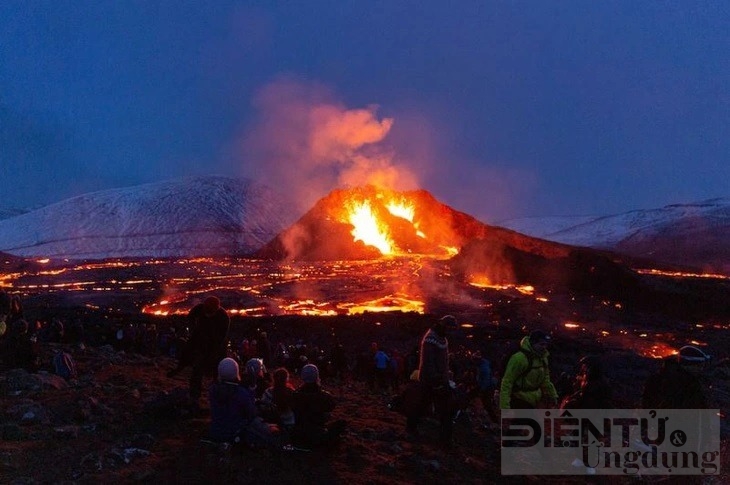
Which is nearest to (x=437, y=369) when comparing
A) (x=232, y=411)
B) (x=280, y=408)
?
(x=280, y=408)

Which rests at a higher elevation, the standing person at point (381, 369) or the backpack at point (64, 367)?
the backpack at point (64, 367)

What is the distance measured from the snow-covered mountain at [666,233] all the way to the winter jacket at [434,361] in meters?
90.1

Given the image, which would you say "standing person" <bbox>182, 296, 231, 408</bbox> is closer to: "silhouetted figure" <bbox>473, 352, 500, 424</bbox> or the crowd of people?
the crowd of people

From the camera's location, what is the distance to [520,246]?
6331 centimetres

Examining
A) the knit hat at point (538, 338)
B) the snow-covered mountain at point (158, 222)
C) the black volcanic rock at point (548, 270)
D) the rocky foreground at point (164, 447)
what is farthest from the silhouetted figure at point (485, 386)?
the snow-covered mountain at point (158, 222)

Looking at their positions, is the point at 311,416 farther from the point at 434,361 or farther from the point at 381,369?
the point at 381,369

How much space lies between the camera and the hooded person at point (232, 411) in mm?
6723

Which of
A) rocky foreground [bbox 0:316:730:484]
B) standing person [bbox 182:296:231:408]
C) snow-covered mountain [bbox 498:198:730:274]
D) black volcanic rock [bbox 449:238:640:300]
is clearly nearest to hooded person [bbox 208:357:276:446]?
rocky foreground [bbox 0:316:730:484]

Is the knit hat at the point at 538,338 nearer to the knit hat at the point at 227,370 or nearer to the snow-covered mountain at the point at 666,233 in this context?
the knit hat at the point at 227,370

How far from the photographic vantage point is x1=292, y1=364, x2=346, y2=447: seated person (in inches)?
279

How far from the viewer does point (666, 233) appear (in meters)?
123

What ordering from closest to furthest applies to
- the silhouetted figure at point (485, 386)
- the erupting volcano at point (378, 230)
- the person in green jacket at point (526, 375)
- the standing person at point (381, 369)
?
1. the person in green jacket at point (526, 375)
2. the silhouetted figure at point (485, 386)
3. the standing person at point (381, 369)
4. the erupting volcano at point (378, 230)

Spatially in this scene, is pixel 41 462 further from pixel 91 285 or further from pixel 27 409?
pixel 91 285
